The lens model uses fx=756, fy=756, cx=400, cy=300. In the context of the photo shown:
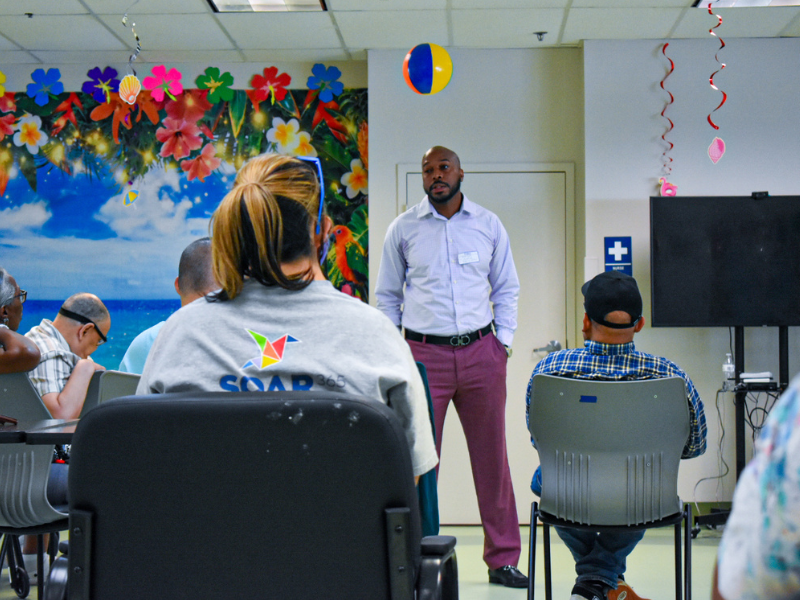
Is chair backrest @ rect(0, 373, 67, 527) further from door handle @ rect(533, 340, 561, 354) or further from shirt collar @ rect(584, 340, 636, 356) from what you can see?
door handle @ rect(533, 340, 561, 354)

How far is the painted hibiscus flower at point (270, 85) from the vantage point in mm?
4574

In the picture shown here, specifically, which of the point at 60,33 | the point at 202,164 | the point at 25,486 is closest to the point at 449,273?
the point at 25,486

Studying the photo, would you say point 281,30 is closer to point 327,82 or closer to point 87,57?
point 327,82

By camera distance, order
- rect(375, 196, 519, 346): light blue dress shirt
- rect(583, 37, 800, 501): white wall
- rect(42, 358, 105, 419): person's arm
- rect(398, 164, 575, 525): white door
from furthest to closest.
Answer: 1. rect(398, 164, 575, 525): white door
2. rect(583, 37, 800, 501): white wall
3. rect(375, 196, 519, 346): light blue dress shirt
4. rect(42, 358, 105, 419): person's arm

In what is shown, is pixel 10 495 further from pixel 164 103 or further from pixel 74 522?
pixel 164 103

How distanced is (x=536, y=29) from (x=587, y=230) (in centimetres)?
112

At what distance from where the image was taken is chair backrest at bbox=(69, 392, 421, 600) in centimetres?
93

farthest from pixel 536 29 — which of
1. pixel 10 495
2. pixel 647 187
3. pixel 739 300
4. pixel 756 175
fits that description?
pixel 10 495

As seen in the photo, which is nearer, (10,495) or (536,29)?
(10,495)

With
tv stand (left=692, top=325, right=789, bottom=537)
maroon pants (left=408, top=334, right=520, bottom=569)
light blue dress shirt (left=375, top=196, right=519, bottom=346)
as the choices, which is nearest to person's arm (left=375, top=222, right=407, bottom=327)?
light blue dress shirt (left=375, top=196, right=519, bottom=346)

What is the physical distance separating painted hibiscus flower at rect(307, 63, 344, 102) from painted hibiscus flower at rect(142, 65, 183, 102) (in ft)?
2.59

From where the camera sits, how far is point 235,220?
3.70 feet

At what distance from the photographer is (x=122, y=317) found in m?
4.61

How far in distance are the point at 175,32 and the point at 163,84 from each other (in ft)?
1.58
